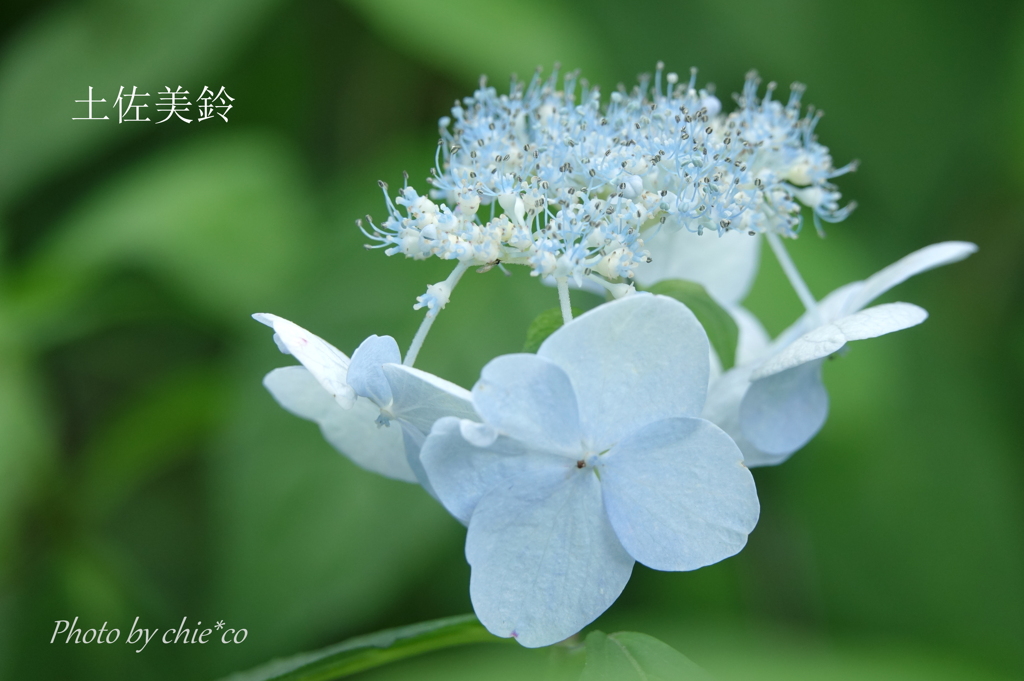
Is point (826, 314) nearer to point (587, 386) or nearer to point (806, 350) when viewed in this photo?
point (806, 350)

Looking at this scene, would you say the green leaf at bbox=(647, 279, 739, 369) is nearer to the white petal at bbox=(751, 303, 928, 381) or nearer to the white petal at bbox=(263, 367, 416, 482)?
the white petal at bbox=(751, 303, 928, 381)

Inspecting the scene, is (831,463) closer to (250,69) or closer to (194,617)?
(194,617)

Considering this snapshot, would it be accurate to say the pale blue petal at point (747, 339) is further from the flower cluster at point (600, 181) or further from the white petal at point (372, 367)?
the white petal at point (372, 367)

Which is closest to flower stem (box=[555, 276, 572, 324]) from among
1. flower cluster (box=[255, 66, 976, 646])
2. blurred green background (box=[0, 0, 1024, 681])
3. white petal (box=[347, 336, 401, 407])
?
flower cluster (box=[255, 66, 976, 646])

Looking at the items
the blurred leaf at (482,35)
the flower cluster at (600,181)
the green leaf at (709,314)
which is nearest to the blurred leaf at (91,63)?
the blurred leaf at (482,35)

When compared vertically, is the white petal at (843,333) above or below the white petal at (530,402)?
above
